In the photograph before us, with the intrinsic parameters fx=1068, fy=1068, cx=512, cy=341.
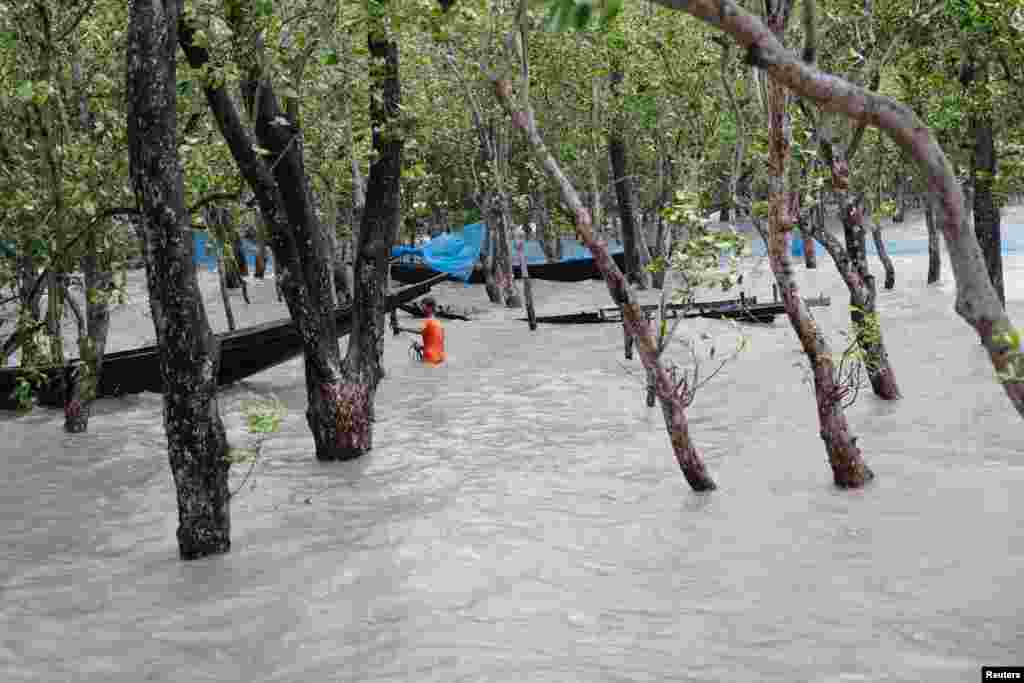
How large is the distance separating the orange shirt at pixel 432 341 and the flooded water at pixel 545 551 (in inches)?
154

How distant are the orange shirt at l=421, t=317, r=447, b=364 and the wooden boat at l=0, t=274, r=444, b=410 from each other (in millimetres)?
2308

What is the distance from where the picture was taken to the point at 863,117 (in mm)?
4297

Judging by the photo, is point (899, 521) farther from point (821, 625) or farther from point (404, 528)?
point (404, 528)

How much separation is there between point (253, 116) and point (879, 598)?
7.27 m

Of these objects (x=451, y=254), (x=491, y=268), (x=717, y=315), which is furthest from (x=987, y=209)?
(x=451, y=254)

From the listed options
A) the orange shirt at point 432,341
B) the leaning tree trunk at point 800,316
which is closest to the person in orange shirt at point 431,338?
the orange shirt at point 432,341

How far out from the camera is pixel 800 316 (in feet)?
29.0

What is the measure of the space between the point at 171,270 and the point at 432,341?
431 inches

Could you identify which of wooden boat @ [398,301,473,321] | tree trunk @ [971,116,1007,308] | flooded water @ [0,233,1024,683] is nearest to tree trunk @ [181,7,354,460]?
flooded water @ [0,233,1024,683]

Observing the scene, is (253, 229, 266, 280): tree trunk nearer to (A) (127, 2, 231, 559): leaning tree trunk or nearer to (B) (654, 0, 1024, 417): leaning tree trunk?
(A) (127, 2, 231, 559): leaning tree trunk

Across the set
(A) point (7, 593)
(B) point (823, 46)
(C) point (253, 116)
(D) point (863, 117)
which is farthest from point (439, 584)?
(B) point (823, 46)

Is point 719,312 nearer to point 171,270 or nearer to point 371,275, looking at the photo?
point 371,275

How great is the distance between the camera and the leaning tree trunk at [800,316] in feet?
27.1

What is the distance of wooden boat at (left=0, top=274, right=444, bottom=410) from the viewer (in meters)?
15.1
